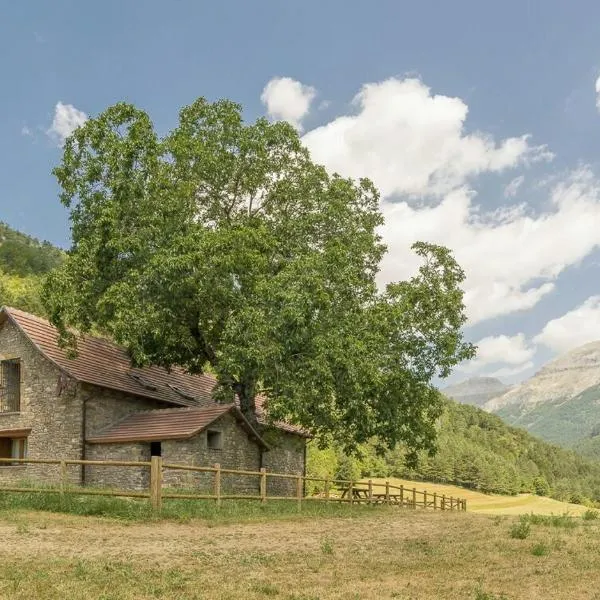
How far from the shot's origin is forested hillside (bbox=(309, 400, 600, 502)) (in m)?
95.0

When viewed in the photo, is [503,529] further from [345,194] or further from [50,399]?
[50,399]

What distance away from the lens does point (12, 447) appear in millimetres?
32188

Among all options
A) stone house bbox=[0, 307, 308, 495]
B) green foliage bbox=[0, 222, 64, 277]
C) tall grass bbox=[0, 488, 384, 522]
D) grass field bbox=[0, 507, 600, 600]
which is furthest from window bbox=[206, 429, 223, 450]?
green foliage bbox=[0, 222, 64, 277]

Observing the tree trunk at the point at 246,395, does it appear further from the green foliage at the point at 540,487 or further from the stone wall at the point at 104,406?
the green foliage at the point at 540,487

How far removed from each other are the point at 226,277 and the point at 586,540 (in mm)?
15741

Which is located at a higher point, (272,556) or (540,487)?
(272,556)

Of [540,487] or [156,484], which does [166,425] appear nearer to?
[156,484]

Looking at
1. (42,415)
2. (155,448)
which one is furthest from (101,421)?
(155,448)

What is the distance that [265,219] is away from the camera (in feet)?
106

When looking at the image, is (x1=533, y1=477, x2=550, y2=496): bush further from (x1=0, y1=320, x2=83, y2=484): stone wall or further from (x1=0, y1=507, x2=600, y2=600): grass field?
(x1=0, y1=507, x2=600, y2=600): grass field

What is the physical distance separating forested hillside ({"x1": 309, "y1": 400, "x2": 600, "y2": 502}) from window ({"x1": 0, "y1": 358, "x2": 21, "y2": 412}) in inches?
1497

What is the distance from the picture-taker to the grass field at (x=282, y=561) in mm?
10203

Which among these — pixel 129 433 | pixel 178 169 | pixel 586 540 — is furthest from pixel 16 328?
pixel 586 540

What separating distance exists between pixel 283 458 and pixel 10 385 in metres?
13.4
